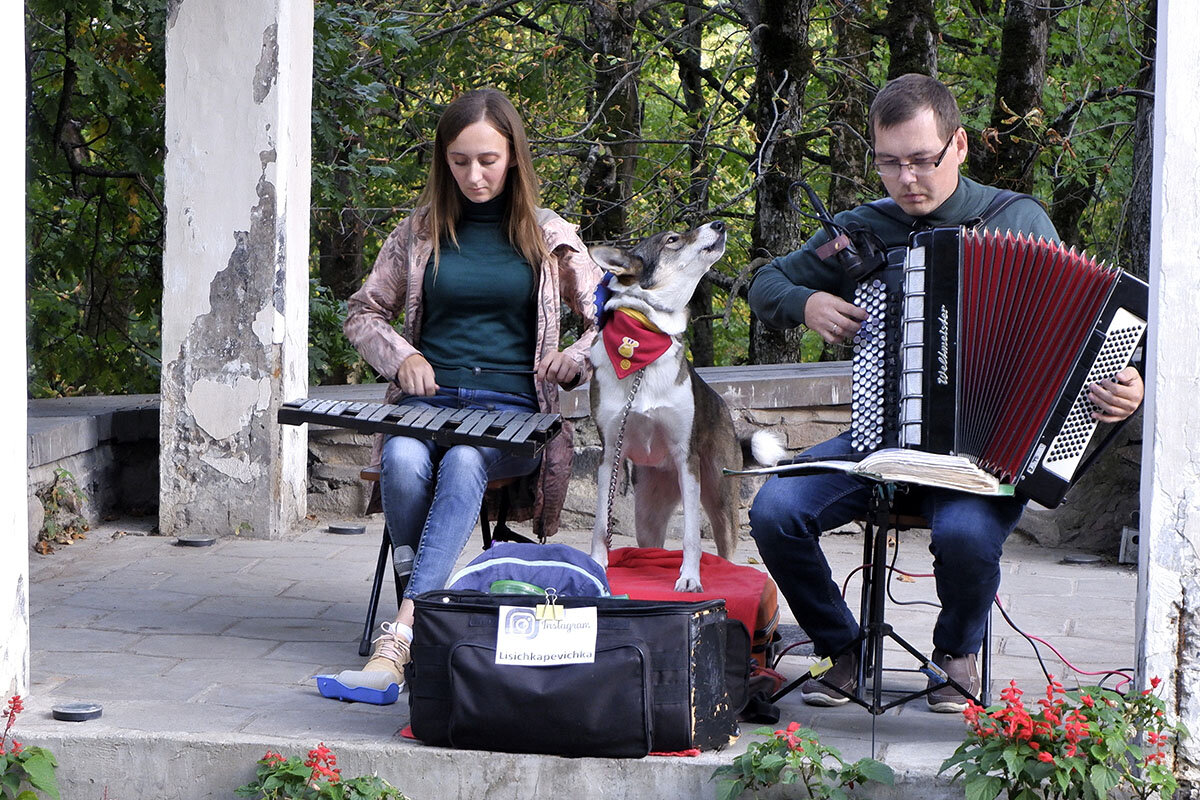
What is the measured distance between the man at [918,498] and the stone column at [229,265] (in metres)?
2.90

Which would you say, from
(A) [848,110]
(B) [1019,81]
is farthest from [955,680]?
(A) [848,110]

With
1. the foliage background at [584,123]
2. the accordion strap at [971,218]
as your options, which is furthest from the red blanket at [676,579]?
the foliage background at [584,123]

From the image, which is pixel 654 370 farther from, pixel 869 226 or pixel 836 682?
pixel 836 682

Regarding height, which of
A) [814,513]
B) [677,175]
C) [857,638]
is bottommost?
[857,638]

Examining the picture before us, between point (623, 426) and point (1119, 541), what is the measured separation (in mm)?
3091

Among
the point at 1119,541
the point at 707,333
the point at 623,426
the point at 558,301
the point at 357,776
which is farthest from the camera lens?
the point at 707,333

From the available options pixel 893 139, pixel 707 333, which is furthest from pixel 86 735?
pixel 707 333

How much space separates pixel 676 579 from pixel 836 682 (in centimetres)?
54

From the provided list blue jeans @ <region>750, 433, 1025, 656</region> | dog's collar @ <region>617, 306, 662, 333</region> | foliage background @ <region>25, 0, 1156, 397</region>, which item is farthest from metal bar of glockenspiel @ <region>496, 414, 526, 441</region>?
foliage background @ <region>25, 0, 1156, 397</region>

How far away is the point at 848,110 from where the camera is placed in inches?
→ 360

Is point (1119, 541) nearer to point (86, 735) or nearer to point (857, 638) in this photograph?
point (857, 638)

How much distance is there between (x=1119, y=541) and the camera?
5.81 m

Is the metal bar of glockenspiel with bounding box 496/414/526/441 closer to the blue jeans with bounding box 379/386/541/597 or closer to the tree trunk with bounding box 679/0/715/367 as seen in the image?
the blue jeans with bounding box 379/386/541/597

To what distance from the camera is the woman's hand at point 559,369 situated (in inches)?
154
